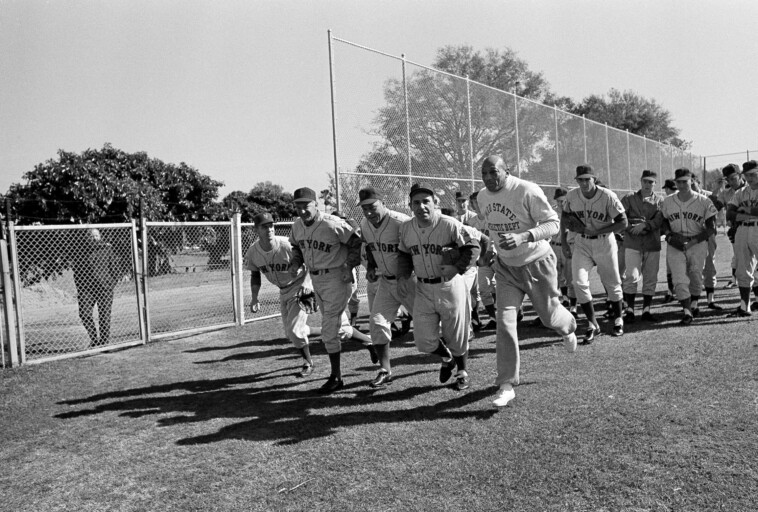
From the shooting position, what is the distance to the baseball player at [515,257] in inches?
199

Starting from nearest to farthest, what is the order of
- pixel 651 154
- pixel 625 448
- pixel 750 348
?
pixel 625 448 < pixel 750 348 < pixel 651 154

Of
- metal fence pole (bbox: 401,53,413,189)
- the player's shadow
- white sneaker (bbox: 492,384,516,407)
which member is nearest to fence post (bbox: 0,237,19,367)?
the player's shadow

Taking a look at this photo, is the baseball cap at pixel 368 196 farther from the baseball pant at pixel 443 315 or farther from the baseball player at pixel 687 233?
the baseball player at pixel 687 233

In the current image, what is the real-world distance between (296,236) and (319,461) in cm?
281

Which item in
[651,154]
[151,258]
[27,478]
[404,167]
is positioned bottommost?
[27,478]

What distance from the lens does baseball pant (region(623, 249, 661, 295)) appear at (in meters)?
8.91

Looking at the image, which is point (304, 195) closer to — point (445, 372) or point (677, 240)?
point (445, 372)

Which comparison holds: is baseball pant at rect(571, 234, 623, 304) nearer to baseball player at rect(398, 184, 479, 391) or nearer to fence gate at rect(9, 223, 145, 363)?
baseball player at rect(398, 184, 479, 391)

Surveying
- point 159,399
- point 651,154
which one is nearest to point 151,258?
point 159,399

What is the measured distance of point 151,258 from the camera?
16391 millimetres

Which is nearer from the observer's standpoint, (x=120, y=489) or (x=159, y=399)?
(x=120, y=489)

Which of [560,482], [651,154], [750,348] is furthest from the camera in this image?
[651,154]

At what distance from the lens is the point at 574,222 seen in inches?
308

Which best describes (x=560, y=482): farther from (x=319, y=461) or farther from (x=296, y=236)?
(x=296, y=236)
